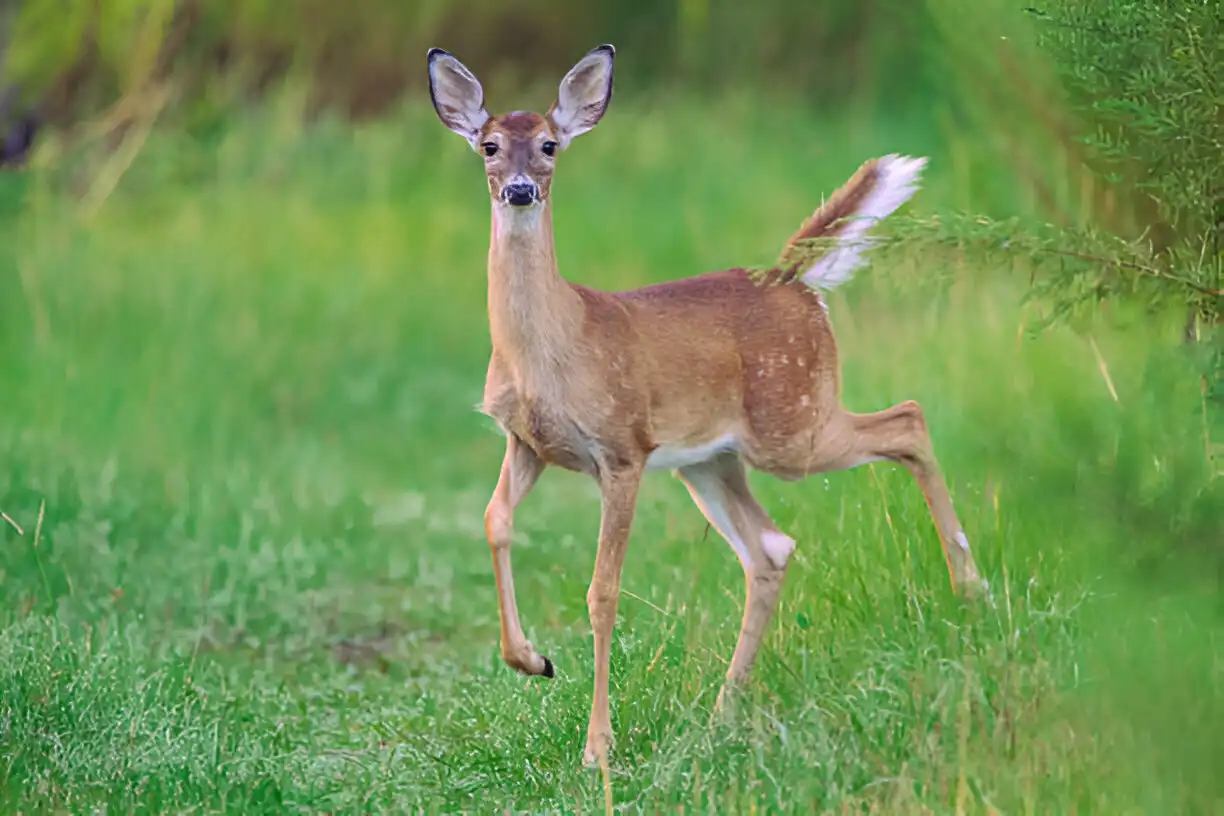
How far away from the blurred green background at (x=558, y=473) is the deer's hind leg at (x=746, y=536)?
93 millimetres


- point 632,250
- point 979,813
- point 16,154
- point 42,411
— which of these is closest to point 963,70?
point 632,250

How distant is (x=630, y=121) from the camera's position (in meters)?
15.2

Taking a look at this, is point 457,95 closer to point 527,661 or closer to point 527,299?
point 527,299

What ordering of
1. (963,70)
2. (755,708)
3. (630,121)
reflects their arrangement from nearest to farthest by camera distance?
(755,708) → (963,70) → (630,121)

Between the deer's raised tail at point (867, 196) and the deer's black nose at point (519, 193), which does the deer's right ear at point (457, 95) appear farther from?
the deer's raised tail at point (867, 196)

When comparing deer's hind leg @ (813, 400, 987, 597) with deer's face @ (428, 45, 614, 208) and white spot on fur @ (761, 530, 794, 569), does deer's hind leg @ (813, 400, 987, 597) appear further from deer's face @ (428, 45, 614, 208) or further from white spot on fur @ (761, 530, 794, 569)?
deer's face @ (428, 45, 614, 208)

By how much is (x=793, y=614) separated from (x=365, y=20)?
1064cm

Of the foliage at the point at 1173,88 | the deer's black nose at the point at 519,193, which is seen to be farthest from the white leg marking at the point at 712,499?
the foliage at the point at 1173,88

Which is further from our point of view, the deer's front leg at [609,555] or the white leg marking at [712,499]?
the white leg marking at [712,499]

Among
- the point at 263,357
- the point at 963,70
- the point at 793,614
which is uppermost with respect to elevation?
the point at 963,70

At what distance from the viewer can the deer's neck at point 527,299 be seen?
18.5ft

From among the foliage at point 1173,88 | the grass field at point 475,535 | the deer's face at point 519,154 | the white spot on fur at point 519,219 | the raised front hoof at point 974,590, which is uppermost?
the foliage at point 1173,88

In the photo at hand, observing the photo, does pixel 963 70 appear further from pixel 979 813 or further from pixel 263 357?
pixel 979 813

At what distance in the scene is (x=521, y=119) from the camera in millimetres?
5668
